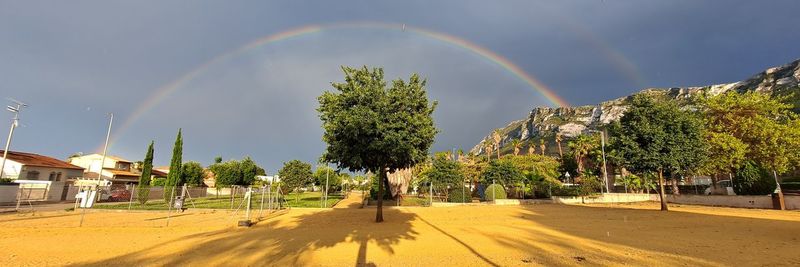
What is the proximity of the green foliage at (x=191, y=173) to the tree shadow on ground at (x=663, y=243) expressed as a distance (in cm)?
5675

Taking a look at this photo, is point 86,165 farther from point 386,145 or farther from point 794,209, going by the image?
point 794,209

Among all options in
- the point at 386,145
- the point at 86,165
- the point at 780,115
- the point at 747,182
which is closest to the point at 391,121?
the point at 386,145

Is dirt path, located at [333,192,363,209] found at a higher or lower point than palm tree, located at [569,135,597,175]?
lower

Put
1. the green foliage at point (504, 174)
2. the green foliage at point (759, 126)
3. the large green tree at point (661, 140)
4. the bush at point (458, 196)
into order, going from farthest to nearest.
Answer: the green foliage at point (504, 174), the bush at point (458, 196), the green foliage at point (759, 126), the large green tree at point (661, 140)

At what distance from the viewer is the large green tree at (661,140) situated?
75.2 ft

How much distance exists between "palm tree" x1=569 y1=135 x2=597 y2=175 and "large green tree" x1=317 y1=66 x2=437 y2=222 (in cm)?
5340

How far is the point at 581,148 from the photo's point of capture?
208 ft

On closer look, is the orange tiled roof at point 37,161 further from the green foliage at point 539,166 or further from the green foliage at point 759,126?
the green foliage at point 759,126

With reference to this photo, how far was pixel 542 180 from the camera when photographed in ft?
166

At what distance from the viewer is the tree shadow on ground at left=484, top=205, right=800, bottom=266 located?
8.70m

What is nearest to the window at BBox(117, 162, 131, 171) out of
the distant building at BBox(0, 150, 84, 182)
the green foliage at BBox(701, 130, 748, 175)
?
the distant building at BBox(0, 150, 84, 182)

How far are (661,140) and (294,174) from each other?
44238mm

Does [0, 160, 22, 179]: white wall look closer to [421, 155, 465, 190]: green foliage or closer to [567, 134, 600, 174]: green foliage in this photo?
[421, 155, 465, 190]: green foliage

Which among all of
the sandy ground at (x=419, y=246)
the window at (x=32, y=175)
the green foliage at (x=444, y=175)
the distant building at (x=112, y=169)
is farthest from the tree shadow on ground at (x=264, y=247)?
the distant building at (x=112, y=169)
